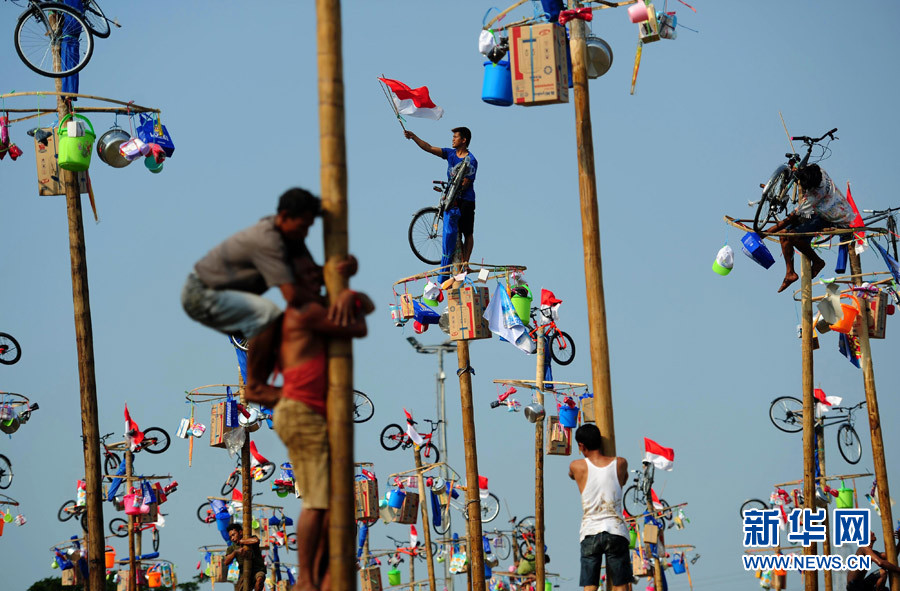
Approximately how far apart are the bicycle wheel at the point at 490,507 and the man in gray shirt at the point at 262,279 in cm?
2477

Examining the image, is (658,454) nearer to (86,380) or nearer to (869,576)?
(869,576)

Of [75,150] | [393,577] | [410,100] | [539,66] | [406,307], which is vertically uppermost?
[410,100]

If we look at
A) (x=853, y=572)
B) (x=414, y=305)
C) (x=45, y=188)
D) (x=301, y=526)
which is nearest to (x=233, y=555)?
(x=414, y=305)

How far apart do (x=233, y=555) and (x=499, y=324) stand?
5.23 meters

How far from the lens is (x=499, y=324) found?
17.0 metres

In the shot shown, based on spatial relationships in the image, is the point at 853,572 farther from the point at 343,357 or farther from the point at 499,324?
the point at 343,357

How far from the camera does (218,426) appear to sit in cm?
2159

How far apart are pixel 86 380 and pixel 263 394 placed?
7.59m

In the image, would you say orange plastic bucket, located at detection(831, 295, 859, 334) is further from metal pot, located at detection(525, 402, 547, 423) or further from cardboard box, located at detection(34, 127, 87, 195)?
cardboard box, located at detection(34, 127, 87, 195)

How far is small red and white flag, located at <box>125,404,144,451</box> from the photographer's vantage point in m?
29.7


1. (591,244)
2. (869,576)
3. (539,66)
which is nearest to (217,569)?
(869,576)

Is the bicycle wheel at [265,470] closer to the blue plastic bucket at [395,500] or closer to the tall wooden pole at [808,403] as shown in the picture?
the blue plastic bucket at [395,500]

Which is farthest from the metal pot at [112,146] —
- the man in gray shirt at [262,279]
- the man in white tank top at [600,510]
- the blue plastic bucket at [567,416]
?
the blue plastic bucket at [567,416]

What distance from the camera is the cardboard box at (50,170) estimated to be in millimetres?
14507
